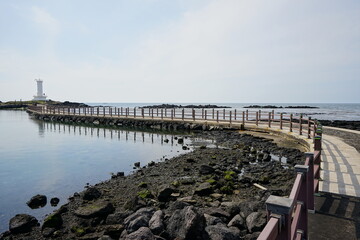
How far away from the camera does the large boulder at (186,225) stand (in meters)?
4.55

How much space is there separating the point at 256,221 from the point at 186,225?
5.00 ft

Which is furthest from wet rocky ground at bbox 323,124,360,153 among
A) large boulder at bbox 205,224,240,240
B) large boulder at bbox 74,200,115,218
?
large boulder at bbox 74,200,115,218

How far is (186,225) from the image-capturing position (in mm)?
4625

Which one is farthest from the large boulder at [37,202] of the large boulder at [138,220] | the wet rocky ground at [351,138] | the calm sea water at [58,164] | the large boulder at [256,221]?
the wet rocky ground at [351,138]

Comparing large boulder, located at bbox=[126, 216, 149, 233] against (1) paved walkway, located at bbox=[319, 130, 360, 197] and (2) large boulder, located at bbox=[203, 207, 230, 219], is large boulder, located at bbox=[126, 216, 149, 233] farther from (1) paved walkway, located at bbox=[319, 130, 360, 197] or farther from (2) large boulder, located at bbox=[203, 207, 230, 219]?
(1) paved walkway, located at bbox=[319, 130, 360, 197]

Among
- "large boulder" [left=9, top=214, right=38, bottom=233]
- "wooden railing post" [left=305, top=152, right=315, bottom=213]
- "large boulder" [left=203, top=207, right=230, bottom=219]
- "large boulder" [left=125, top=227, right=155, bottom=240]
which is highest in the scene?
"wooden railing post" [left=305, top=152, right=315, bottom=213]

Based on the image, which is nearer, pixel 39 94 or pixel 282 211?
pixel 282 211

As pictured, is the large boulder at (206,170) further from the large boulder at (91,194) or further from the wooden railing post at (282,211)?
the wooden railing post at (282,211)

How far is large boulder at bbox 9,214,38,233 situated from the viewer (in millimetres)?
6082

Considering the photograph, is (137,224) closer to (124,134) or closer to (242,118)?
(124,134)

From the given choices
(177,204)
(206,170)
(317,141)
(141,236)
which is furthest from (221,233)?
(206,170)

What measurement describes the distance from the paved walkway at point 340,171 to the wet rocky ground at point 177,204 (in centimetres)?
A: 137

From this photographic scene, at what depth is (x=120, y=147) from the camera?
18.6m

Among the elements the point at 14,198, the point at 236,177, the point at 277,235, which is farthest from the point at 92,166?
the point at 277,235
